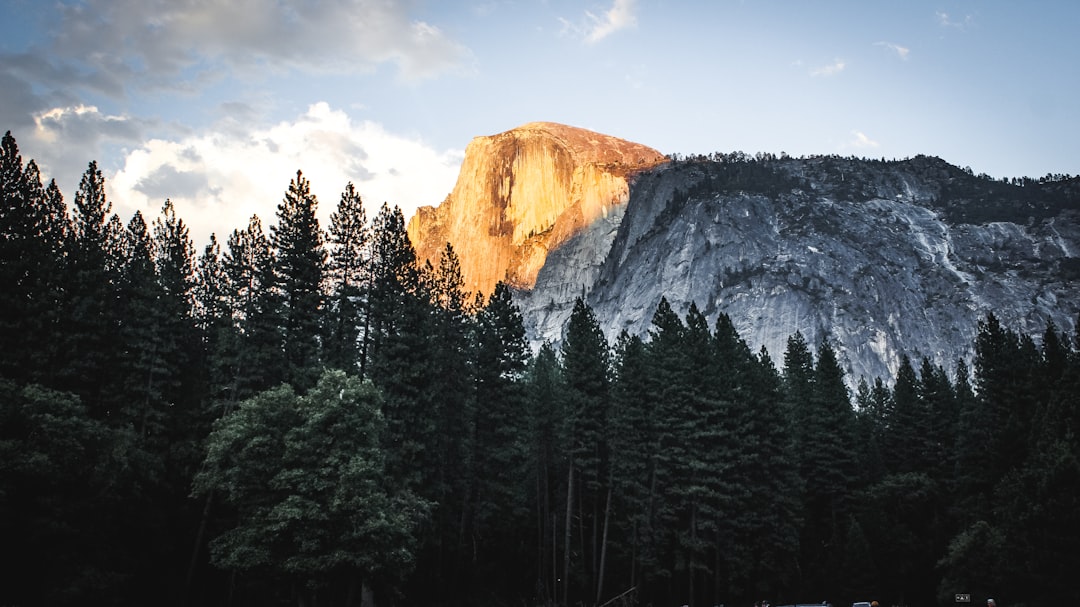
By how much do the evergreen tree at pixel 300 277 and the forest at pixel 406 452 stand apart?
140 mm

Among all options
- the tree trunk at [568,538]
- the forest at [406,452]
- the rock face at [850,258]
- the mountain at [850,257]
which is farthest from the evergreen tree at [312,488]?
the mountain at [850,257]

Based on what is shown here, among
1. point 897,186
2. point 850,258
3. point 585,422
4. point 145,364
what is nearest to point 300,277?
point 145,364

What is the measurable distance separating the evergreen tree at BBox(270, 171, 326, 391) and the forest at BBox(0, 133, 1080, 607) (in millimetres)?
140

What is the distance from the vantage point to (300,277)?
35688 mm

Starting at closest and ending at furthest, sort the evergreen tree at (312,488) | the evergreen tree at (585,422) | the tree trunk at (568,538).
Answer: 1. the evergreen tree at (312,488)
2. the tree trunk at (568,538)
3. the evergreen tree at (585,422)

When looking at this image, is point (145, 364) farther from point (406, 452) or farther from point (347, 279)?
point (406, 452)

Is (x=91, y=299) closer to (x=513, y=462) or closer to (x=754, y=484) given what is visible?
(x=513, y=462)

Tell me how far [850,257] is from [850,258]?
0.36 meters

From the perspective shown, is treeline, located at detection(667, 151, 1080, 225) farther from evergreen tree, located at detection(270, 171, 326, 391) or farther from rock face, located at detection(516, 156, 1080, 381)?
evergreen tree, located at detection(270, 171, 326, 391)

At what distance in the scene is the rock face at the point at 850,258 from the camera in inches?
5546

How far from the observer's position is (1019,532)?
98.7 feet

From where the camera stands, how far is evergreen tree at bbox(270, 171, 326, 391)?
34594mm

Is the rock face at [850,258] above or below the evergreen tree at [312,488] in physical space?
above

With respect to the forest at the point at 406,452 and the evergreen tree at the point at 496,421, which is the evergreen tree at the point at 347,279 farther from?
the evergreen tree at the point at 496,421
